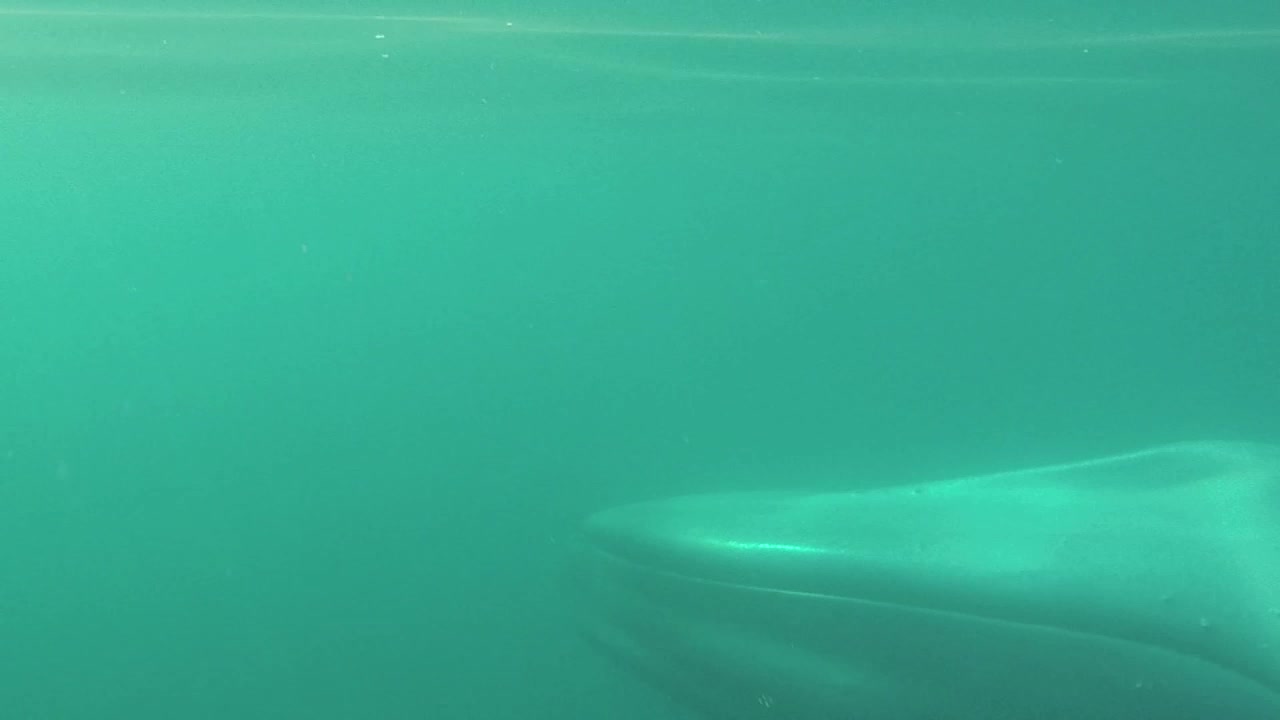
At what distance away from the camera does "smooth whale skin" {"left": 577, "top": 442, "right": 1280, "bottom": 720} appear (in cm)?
324

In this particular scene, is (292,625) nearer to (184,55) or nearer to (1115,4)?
(184,55)

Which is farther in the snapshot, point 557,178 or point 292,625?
point 557,178

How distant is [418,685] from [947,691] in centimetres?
291

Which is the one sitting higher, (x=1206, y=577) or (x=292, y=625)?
(x=1206, y=577)

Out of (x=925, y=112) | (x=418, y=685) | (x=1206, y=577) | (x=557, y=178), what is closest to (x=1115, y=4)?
(x=925, y=112)

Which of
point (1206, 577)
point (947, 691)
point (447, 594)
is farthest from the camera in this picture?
point (447, 594)

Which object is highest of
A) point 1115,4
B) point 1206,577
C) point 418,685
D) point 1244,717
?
point 1115,4

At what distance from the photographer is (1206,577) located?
3.31 meters

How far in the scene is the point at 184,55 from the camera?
7.96m

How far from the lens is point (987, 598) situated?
3.66 metres

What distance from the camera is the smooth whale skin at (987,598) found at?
324cm

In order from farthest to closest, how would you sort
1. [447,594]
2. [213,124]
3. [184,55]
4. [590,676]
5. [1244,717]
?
1. [213,124]
2. [184,55]
3. [447,594]
4. [590,676]
5. [1244,717]

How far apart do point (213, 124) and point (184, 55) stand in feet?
3.80

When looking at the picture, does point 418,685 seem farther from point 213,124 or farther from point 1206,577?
point 213,124
